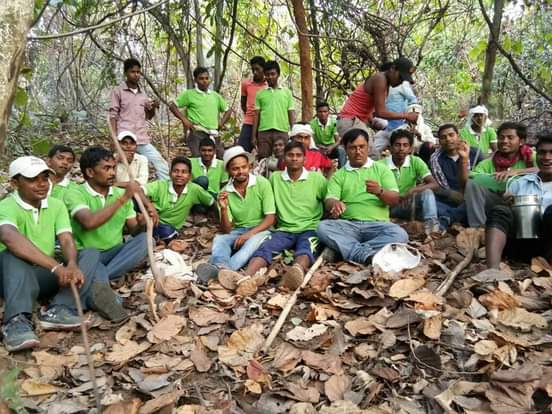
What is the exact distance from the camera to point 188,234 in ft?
17.5

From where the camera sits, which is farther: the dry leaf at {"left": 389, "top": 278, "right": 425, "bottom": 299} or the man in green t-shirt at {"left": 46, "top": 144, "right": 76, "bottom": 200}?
the man in green t-shirt at {"left": 46, "top": 144, "right": 76, "bottom": 200}

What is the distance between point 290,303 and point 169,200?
2013 millimetres

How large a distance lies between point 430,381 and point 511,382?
0.42 metres

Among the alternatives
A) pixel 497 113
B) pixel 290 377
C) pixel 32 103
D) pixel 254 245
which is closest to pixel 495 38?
pixel 254 245

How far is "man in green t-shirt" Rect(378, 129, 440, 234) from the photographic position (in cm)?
505

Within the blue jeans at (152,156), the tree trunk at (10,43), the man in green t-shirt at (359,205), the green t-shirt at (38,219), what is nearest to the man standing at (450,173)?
the man in green t-shirt at (359,205)

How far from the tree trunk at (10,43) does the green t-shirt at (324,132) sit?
18.3 feet

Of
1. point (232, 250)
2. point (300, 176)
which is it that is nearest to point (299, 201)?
point (300, 176)

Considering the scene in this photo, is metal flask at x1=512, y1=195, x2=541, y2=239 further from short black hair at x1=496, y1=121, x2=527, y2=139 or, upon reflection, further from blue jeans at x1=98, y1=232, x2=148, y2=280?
blue jeans at x1=98, y1=232, x2=148, y2=280

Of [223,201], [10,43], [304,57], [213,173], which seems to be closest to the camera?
[10,43]

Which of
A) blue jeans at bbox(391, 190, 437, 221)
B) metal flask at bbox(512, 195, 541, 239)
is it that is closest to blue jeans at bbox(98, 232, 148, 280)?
blue jeans at bbox(391, 190, 437, 221)

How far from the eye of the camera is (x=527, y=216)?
155 inches

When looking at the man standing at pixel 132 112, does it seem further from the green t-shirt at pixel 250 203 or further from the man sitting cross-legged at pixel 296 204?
the man sitting cross-legged at pixel 296 204

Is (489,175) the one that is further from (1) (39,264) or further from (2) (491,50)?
(1) (39,264)
